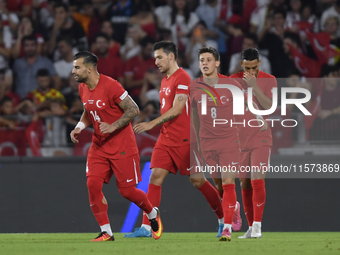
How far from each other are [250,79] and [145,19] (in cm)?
488

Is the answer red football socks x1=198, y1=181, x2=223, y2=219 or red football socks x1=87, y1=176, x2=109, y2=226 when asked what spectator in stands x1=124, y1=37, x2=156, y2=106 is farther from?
red football socks x1=87, y1=176, x2=109, y2=226

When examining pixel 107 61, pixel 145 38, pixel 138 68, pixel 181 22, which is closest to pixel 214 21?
pixel 181 22

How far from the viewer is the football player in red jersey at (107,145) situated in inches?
221

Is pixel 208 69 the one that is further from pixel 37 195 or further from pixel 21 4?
pixel 21 4

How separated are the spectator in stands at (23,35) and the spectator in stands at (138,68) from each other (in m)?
1.66

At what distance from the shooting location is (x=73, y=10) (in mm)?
10602

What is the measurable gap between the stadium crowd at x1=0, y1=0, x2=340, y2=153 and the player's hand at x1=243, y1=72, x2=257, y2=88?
2.92m

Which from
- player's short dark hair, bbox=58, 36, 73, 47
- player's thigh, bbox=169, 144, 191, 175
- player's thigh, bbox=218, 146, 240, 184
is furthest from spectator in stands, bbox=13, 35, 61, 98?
player's thigh, bbox=218, 146, 240, 184

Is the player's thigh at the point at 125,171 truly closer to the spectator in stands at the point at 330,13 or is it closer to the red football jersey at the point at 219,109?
the red football jersey at the point at 219,109

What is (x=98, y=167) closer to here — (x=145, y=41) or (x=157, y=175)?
(x=157, y=175)

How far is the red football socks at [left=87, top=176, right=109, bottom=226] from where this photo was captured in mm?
5555

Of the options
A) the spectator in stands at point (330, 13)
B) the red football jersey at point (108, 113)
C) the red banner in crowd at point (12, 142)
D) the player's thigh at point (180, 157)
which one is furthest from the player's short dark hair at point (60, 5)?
the player's thigh at point (180, 157)

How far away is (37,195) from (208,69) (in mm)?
3236

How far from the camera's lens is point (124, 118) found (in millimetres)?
5551
